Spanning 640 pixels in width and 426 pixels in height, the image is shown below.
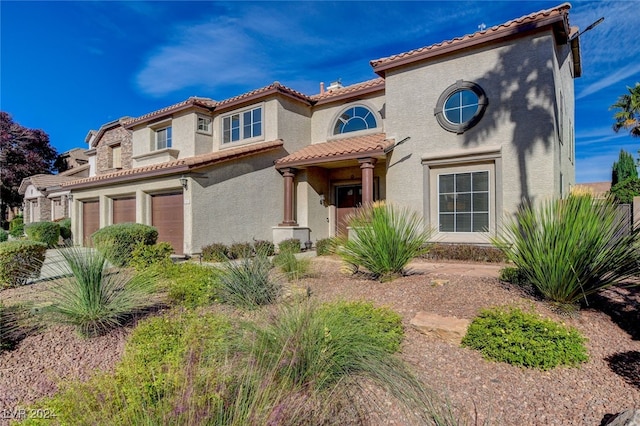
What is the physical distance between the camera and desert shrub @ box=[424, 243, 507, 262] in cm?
1038

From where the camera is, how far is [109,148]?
80.6 ft

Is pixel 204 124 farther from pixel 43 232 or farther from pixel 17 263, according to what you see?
pixel 17 263

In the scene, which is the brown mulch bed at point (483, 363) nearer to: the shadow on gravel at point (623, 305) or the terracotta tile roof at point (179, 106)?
the shadow on gravel at point (623, 305)

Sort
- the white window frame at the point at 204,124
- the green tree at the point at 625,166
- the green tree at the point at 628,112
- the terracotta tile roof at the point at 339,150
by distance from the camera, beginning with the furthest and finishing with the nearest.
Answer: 1. the green tree at the point at 625,166
2. the green tree at the point at 628,112
3. the white window frame at the point at 204,124
4. the terracotta tile roof at the point at 339,150

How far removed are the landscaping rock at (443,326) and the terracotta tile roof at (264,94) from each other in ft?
40.5

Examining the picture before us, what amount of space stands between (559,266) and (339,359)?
3.28 meters

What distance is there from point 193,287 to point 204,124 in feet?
41.2

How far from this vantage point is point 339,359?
3527 mm

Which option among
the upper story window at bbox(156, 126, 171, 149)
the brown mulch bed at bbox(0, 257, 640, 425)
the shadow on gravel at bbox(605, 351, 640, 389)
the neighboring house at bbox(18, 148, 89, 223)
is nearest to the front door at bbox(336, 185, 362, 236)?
the upper story window at bbox(156, 126, 171, 149)

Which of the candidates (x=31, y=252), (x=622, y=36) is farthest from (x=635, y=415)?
(x=622, y=36)

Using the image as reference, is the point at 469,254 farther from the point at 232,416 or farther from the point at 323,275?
the point at 232,416

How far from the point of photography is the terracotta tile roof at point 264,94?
48.5 ft

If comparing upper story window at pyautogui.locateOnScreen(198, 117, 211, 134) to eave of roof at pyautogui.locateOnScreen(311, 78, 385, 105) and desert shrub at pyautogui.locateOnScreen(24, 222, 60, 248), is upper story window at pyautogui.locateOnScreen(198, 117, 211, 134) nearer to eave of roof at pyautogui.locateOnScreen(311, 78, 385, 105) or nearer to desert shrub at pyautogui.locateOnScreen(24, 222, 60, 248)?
eave of roof at pyautogui.locateOnScreen(311, 78, 385, 105)

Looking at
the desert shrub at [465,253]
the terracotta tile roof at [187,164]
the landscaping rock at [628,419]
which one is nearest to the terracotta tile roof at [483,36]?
the terracotta tile roof at [187,164]
